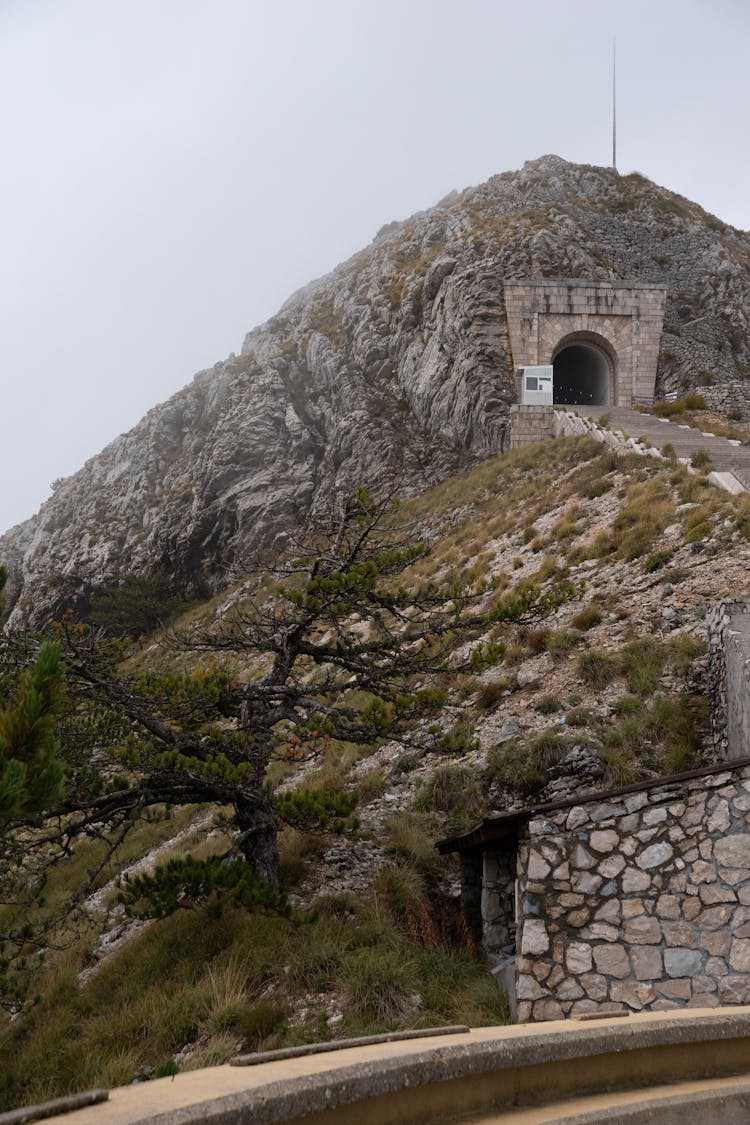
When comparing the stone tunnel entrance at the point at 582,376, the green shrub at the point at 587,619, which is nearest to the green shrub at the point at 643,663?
the green shrub at the point at 587,619

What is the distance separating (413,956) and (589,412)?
24648 mm

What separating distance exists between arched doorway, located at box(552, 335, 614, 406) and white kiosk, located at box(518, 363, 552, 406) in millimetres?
2698

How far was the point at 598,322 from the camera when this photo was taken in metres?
30.8

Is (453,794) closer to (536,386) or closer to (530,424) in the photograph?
(530,424)

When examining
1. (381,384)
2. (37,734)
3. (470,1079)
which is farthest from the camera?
(381,384)

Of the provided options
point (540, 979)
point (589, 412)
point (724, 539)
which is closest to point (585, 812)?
point (540, 979)

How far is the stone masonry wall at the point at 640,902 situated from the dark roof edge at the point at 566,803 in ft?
0.22

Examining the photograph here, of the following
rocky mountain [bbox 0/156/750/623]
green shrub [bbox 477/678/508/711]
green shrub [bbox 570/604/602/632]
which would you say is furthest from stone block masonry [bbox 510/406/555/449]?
green shrub [bbox 477/678/508/711]

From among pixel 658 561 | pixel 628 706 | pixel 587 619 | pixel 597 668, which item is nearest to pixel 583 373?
pixel 658 561

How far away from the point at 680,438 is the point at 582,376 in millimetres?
15894

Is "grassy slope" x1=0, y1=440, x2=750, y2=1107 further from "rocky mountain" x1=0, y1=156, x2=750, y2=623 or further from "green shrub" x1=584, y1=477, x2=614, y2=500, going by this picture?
"rocky mountain" x1=0, y1=156, x2=750, y2=623

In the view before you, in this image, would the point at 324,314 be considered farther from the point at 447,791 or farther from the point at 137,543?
the point at 447,791

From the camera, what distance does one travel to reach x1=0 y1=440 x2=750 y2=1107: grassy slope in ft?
18.1

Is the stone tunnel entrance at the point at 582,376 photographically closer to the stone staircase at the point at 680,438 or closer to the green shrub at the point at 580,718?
the stone staircase at the point at 680,438
